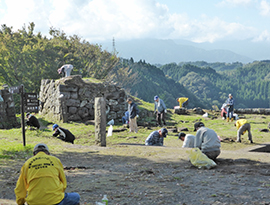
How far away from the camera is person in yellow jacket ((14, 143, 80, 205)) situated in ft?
11.8

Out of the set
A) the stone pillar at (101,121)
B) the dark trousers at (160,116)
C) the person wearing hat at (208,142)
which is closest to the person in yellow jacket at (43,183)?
the person wearing hat at (208,142)

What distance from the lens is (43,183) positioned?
3617 mm

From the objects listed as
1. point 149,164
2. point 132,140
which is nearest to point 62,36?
point 132,140

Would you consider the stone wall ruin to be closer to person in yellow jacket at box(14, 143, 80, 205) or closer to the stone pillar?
the stone pillar

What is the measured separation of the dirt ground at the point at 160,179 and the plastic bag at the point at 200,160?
16 cm

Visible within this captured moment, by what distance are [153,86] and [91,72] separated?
166 feet

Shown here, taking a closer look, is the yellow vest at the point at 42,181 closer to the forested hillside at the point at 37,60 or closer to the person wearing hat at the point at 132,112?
the person wearing hat at the point at 132,112

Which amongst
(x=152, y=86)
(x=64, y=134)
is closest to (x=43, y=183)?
(x=64, y=134)

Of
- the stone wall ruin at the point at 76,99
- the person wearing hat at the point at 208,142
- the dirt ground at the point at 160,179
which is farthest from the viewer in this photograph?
the stone wall ruin at the point at 76,99

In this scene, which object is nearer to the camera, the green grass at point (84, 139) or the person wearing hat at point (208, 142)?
the person wearing hat at point (208, 142)

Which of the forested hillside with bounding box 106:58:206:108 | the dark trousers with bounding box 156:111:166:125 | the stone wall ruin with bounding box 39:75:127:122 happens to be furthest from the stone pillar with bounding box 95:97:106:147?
the forested hillside with bounding box 106:58:206:108

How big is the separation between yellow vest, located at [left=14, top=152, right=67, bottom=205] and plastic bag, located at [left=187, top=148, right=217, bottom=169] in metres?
4.43

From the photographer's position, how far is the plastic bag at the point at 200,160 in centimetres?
735

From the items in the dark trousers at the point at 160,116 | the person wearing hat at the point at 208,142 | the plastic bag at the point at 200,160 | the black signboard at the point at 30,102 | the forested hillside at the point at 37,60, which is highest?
the forested hillside at the point at 37,60
